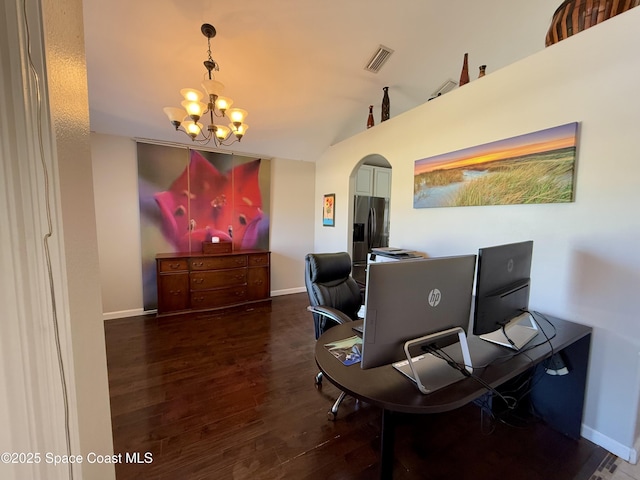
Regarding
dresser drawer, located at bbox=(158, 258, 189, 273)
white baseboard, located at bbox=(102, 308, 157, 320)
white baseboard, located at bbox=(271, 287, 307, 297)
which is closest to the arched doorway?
white baseboard, located at bbox=(271, 287, 307, 297)

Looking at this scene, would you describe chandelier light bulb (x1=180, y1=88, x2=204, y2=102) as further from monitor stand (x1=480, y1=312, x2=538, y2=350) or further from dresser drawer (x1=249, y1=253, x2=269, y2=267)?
monitor stand (x1=480, y1=312, x2=538, y2=350)

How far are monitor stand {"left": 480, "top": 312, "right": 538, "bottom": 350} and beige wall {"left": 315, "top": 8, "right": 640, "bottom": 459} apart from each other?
1.25 feet

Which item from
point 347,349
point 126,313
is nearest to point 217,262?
point 126,313

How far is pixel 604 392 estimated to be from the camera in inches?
62.1

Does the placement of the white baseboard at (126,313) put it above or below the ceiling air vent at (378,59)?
below

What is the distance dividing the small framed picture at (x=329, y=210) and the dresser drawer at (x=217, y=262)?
147 centimetres

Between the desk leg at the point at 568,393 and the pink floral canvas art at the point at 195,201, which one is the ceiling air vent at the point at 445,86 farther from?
the desk leg at the point at 568,393

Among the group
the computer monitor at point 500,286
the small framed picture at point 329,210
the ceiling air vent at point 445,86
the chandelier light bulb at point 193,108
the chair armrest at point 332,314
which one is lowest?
the chair armrest at point 332,314

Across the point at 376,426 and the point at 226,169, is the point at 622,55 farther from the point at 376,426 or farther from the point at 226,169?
the point at 226,169

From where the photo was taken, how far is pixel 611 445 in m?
1.56

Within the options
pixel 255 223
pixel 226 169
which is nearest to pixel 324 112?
pixel 226 169

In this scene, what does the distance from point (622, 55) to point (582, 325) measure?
5.24ft

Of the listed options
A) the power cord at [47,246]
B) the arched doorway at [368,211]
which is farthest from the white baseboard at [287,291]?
the power cord at [47,246]

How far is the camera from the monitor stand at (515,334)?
4.49 feet
